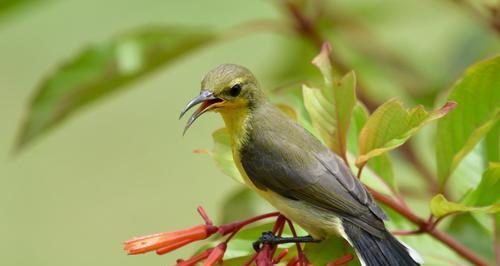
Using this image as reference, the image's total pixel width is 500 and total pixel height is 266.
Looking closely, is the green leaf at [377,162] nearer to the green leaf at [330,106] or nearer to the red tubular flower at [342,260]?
the green leaf at [330,106]

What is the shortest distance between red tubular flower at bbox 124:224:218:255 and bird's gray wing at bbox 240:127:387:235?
292 millimetres

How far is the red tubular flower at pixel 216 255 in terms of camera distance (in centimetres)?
161

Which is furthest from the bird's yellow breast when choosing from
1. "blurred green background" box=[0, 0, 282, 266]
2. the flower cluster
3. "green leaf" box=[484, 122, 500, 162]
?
"blurred green background" box=[0, 0, 282, 266]

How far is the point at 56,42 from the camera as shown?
8.90m

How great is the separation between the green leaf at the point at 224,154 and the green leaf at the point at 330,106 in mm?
241

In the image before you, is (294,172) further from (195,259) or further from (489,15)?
(489,15)

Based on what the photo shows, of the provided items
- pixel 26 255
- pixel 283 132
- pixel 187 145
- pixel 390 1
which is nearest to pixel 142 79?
pixel 283 132

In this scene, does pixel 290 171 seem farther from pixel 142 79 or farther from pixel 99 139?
pixel 99 139

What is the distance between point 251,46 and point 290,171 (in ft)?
20.7

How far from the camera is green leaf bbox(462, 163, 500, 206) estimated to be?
66.6 inches

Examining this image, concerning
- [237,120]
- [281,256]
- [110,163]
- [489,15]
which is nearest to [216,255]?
[281,256]

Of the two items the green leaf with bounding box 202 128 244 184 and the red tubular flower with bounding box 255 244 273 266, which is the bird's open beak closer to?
the green leaf with bounding box 202 128 244 184

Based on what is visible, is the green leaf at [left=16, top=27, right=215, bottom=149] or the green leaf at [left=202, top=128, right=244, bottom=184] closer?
the green leaf at [left=202, top=128, right=244, bottom=184]

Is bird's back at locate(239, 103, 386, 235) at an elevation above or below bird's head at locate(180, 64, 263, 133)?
below
